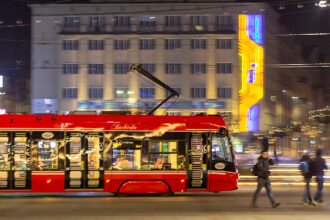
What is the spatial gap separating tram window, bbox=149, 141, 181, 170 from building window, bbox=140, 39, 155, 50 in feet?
152

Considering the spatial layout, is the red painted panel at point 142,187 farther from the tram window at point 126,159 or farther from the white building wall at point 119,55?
the white building wall at point 119,55

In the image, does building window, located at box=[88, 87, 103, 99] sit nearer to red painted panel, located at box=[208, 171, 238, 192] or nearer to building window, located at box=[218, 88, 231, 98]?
building window, located at box=[218, 88, 231, 98]

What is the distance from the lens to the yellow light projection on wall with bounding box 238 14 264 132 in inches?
2483

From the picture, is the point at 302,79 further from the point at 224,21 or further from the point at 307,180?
the point at 307,180

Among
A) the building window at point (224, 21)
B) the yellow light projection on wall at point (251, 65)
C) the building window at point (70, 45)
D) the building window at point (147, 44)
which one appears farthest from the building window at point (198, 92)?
the building window at point (70, 45)

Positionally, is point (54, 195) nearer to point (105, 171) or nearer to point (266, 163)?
point (105, 171)

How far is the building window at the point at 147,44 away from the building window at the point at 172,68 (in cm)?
260

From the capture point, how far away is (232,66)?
64.2 meters

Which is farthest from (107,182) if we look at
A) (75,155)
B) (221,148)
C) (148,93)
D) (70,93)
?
(70,93)

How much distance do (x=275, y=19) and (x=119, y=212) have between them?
59123mm

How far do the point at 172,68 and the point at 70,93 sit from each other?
11.7 m

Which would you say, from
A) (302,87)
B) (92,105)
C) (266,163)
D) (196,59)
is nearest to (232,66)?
(196,59)

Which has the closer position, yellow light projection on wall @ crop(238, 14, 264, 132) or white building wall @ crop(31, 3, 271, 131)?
yellow light projection on wall @ crop(238, 14, 264, 132)

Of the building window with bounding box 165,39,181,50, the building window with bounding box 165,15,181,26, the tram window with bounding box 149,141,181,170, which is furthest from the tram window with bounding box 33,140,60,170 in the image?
the building window with bounding box 165,15,181,26
